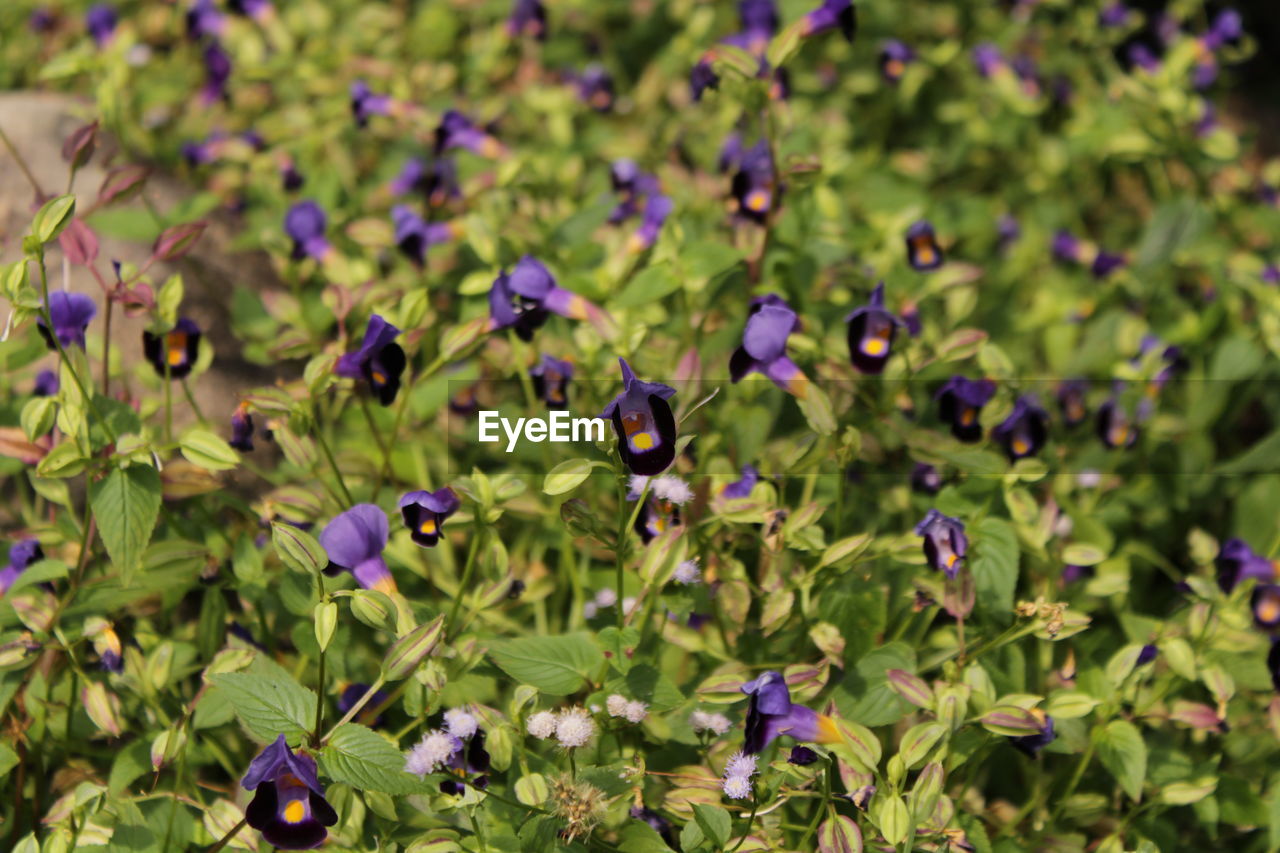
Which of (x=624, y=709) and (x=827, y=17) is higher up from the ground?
(x=827, y=17)

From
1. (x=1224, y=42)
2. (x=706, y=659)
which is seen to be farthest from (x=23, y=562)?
(x=1224, y=42)

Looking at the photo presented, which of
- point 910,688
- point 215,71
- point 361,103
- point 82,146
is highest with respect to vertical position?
point 82,146

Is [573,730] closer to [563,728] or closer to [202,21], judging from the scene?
[563,728]

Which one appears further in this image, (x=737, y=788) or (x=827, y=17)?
(x=827, y=17)

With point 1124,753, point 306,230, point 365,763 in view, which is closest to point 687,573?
point 365,763

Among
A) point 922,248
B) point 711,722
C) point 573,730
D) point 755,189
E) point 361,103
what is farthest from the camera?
point 361,103

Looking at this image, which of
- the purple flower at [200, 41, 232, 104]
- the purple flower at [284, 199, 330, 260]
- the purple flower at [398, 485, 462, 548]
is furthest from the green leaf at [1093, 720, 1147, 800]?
the purple flower at [200, 41, 232, 104]

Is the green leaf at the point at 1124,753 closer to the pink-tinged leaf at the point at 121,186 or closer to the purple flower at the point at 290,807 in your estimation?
the purple flower at the point at 290,807

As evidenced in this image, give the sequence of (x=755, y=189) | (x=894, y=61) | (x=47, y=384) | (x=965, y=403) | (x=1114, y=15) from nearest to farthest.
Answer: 1. (x=965, y=403)
2. (x=47, y=384)
3. (x=755, y=189)
4. (x=894, y=61)
5. (x=1114, y=15)
